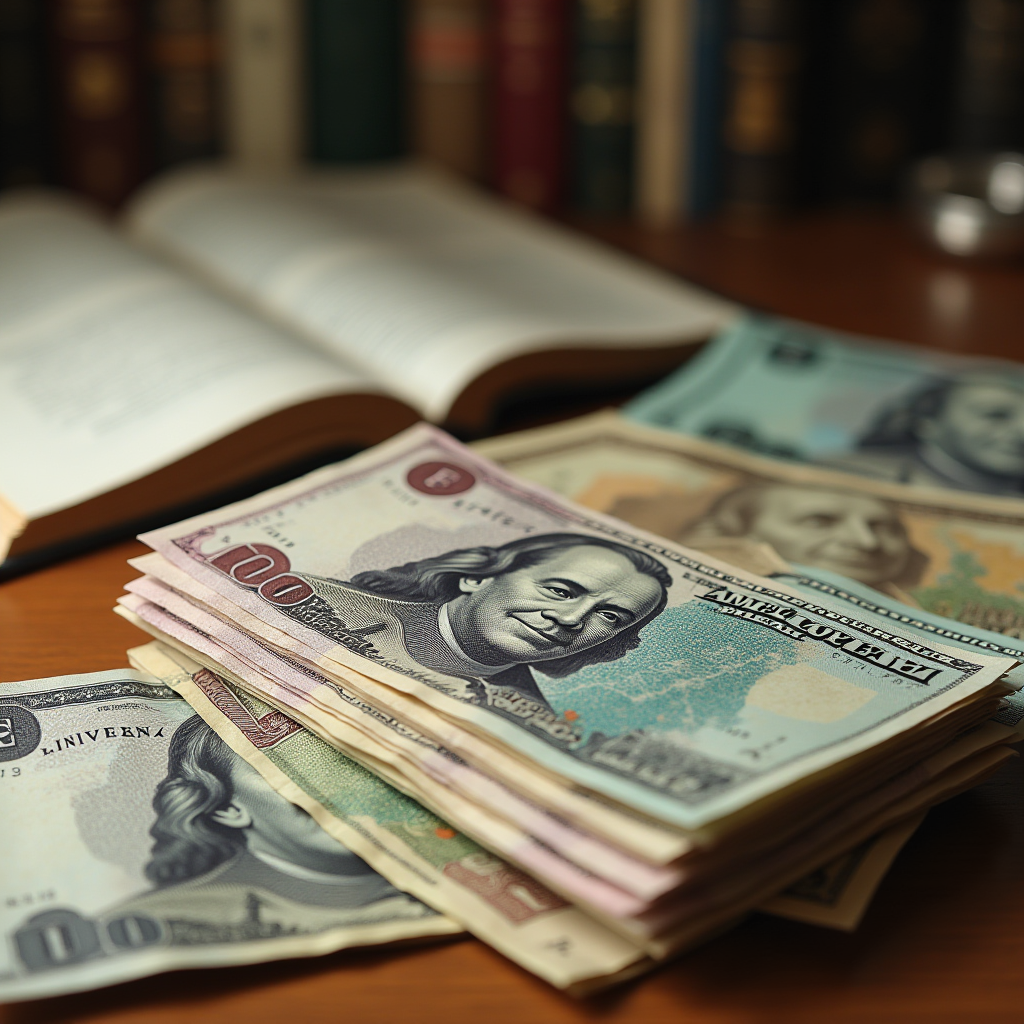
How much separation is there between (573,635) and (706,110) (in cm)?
94

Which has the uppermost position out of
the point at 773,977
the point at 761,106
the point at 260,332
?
the point at 761,106

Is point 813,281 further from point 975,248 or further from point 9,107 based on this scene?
point 9,107

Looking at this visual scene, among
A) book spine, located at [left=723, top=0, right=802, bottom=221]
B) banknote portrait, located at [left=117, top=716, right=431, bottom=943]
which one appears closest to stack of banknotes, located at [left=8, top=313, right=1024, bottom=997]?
banknote portrait, located at [left=117, top=716, right=431, bottom=943]

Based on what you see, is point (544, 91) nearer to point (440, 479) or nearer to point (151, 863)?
point (440, 479)

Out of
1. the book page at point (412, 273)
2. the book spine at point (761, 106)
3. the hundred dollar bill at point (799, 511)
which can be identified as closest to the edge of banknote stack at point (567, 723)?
the hundred dollar bill at point (799, 511)

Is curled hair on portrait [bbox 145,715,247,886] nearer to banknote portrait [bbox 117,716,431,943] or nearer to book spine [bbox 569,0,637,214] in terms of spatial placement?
banknote portrait [bbox 117,716,431,943]

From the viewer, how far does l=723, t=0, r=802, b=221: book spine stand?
1229mm

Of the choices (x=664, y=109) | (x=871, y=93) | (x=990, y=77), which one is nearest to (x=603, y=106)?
(x=664, y=109)

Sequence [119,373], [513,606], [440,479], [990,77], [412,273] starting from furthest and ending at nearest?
[990,77] < [412,273] < [119,373] < [440,479] < [513,606]

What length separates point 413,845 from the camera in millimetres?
470

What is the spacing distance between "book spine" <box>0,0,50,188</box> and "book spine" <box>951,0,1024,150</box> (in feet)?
3.10

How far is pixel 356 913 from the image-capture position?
0.44 m

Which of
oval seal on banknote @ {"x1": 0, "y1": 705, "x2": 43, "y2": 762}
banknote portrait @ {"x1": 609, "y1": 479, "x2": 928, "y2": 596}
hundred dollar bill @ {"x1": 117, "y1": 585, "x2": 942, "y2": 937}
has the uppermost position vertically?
hundred dollar bill @ {"x1": 117, "y1": 585, "x2": 942, "y2": 937}

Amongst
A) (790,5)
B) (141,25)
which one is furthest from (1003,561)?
(141,25)
